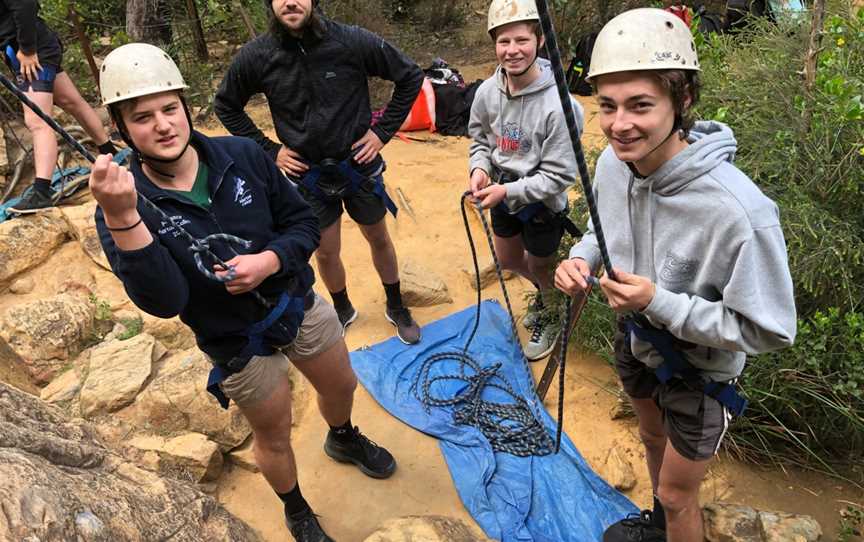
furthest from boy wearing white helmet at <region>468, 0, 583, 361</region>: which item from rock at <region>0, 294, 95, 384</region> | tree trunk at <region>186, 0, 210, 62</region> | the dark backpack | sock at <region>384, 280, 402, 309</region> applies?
tree trunk at <region>186, 0, 210, 62</region>

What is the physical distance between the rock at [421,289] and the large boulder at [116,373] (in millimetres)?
1508

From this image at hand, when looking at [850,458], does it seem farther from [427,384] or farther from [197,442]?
[197,442]

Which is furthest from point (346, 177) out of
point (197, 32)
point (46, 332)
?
point (197, 32)

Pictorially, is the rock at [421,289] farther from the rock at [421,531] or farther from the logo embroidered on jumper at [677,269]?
the logo embroidered on jumper at [677,269]

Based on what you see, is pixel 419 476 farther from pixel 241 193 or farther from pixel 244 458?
pixel 241 193

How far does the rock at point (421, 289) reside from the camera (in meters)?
3.85

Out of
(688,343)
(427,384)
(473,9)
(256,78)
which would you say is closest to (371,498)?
(427,384)

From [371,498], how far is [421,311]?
144cm

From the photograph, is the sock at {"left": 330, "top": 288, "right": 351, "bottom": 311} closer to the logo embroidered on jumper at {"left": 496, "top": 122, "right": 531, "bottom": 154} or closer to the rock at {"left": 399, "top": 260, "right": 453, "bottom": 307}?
the rock at {"left": 399, "top": 260, "right": 453, "bottom": 307}

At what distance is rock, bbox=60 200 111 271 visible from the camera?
4336 mm

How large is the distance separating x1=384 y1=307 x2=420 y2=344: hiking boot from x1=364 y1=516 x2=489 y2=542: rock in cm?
136

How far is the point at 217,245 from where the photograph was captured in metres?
1.76

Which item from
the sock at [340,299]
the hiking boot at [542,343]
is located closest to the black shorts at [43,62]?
the sock at [340,299]

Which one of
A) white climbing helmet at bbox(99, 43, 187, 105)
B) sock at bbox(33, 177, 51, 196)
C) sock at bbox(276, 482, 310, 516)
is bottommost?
sock at bbox(276, 482, 310, 516)
